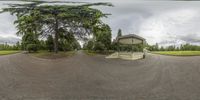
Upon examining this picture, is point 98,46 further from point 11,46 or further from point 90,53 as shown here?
point 11,46

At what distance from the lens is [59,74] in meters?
1.74

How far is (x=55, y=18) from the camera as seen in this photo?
5.28ft

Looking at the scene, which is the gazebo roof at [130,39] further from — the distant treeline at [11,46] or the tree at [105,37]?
the distant treeline at [11,46]

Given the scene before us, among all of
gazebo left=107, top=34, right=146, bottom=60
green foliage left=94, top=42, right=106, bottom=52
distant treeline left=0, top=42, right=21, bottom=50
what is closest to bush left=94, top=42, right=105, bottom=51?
green foliage left=94, top=42, right=106, bottom=52

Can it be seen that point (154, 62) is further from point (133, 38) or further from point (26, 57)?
point (26, 57)

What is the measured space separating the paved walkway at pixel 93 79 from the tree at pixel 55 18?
0.21m

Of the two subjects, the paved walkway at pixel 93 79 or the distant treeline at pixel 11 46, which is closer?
the distant treeline at pixel 11 46

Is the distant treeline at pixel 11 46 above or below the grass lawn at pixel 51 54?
above

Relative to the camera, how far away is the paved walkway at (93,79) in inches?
67.1

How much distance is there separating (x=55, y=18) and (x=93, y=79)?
22.5 inches

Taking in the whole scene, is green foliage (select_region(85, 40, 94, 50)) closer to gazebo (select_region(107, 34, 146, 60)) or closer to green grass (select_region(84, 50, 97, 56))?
green grass (select_region(84, 50, 97, 56))

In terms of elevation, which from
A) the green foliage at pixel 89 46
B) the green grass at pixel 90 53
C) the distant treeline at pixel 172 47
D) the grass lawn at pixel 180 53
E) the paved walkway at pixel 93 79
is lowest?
the paved walkway at pixel 93 79

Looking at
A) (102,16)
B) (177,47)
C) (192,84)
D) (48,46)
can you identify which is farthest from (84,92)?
(192,84)

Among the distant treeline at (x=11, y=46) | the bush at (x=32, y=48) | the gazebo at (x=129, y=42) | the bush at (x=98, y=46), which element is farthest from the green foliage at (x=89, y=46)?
the distant treeline at (x=11, y=46)
